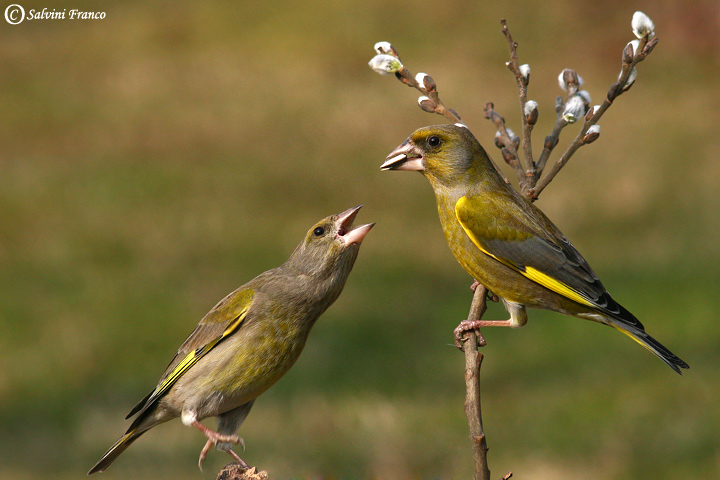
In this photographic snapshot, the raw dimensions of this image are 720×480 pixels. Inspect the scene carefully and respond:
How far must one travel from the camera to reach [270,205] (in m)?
10.2

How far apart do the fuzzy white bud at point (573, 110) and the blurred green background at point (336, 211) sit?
2.74 m

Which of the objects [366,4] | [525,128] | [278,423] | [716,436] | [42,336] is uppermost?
[366,4]

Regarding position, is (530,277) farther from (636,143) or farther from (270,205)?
(636,143)

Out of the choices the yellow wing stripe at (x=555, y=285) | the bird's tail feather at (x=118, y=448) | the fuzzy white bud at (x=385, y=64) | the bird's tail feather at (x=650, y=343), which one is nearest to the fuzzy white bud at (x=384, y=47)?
the fuzzy white bud at (x=385, y=64)

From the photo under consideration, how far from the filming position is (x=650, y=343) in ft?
11.4

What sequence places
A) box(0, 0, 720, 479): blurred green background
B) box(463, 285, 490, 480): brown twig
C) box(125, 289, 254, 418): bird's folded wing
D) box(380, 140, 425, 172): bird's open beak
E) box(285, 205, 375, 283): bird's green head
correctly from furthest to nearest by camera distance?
1. box(0, 0, 720, 479): blurred green background
2. box(125, 289, 254, 418): bird's folded wing
3. box(285, 205, 375, 283): bird's green head
4. box(380, 140, 425, 172): bird's open beak
5. box(463, 285, 490, 480): brown twig

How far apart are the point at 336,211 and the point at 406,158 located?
6.49m

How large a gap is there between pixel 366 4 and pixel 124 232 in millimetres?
6520

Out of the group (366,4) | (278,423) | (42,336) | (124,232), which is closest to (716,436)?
(278,423)

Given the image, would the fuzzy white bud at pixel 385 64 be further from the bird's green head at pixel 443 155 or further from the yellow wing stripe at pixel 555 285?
the yellow wing stripe at pixel 555 285

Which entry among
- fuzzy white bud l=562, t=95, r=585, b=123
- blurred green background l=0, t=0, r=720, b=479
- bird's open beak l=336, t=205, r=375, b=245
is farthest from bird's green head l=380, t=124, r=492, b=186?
blurred green background l=0, t=0, r=720, b=479

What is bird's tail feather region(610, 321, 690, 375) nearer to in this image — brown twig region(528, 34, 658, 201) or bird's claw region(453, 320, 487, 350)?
bird's claw region(453, 320, 487, 350)

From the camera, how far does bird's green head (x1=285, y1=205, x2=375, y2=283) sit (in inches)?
140

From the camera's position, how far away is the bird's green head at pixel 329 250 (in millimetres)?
3562
